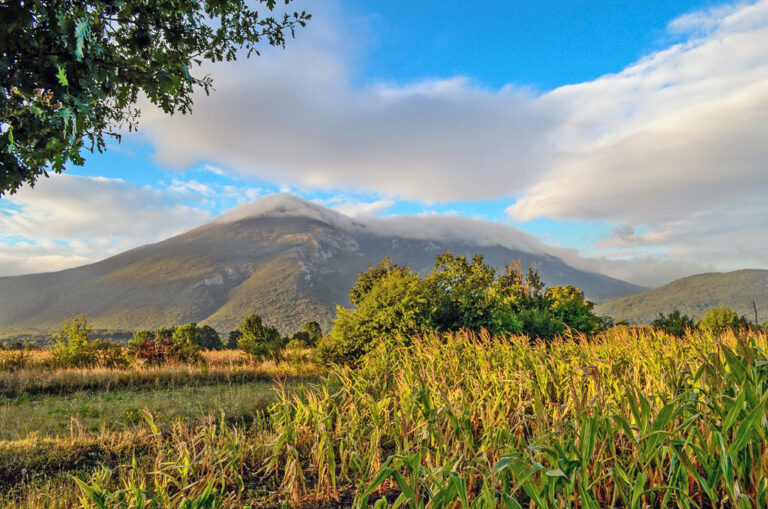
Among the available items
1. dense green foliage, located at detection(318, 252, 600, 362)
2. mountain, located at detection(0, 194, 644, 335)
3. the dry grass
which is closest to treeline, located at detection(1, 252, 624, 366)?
dense green foliage, located at detection(318, 252, 600, 362)

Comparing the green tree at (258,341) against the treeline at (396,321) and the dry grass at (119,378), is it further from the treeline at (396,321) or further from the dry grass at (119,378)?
the dry grass at (119,378)

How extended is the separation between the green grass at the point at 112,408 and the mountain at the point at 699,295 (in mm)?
106485

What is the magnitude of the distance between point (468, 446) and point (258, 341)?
1974cm

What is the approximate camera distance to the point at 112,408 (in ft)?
26.3

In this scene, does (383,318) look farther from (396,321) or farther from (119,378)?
(119,378)

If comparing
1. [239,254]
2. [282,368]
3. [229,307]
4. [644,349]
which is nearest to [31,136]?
[644,349]

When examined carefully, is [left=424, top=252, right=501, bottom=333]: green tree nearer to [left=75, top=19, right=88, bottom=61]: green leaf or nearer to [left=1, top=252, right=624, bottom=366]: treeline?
[left=1, top=252, right=624, bottom=366]: treeline

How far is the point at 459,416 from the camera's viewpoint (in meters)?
3.50

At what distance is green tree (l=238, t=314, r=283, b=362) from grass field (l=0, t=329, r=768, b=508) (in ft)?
37.2

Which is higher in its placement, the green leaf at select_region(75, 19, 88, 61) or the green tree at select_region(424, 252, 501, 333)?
the green leaf at select_region(75, 19, 88, 61)

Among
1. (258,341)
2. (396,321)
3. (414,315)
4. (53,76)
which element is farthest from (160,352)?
(53,76)

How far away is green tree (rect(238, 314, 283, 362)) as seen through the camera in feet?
60.4

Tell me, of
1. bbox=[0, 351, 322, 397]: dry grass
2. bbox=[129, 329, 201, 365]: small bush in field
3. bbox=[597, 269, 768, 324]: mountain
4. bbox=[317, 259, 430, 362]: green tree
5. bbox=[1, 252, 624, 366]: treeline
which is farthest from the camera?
bbox=[597, 269, 768, 324]: mountain

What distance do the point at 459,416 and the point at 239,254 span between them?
18397 centimetres
